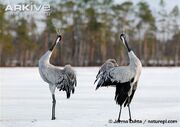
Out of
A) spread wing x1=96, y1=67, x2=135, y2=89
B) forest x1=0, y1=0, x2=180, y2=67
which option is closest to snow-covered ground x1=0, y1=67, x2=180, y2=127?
spread wing x1=96, y1=67, x2=135, y2=89

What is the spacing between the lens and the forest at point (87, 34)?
36.0m

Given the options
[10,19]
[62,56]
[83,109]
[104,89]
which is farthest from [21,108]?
[62,56]

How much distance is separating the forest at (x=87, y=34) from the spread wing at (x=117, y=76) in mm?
26291

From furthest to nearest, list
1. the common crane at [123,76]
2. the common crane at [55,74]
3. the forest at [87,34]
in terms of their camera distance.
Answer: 1. the forest at [87,34]
2. the common crane at [55,74]
3. the common crane at [123,76]

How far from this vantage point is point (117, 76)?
7172 millimetres

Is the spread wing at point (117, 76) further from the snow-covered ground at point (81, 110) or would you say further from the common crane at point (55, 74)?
the snow-covered ground at point (81, 110)

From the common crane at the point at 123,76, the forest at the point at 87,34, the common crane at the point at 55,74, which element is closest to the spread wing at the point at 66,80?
the common crane at the point at 55,74

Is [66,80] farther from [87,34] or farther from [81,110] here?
[87,34]

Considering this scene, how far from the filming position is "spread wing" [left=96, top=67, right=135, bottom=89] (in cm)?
713

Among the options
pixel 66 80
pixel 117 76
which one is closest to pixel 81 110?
pixel 66 80

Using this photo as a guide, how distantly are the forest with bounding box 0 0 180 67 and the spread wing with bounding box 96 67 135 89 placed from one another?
86.3ft

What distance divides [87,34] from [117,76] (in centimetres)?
3441

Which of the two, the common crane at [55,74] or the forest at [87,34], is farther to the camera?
the forest at [87,34]

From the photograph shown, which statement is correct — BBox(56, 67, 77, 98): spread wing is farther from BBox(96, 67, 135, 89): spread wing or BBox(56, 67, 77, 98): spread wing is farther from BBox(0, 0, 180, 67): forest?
BBox(0, 0, 180, 67): forest
